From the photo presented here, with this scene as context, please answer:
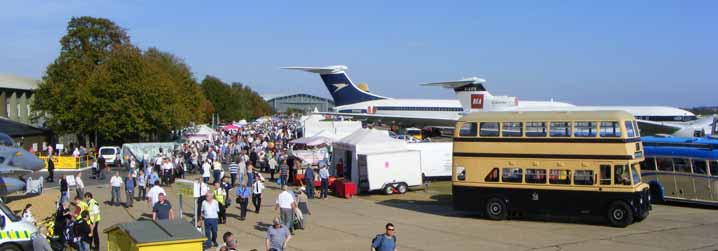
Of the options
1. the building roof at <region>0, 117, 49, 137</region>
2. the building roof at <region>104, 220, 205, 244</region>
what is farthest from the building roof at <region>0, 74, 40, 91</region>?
the building roof at <region>104, 220, 205, 244</region>

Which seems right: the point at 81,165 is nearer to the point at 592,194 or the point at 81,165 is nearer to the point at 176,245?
the point at 592,194

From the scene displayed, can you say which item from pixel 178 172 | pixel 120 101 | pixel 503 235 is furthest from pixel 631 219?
pixel 120 101

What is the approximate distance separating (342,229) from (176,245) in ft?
30.8

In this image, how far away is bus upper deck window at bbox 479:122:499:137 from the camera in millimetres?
20266

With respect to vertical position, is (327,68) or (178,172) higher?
(327,68)

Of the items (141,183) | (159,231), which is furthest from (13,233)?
(141,183)

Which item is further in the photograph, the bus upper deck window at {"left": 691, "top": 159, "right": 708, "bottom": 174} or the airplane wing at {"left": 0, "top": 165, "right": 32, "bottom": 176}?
the airplane wing at {"left": 0, "top": 165, "right": 32, "bottom": 176}

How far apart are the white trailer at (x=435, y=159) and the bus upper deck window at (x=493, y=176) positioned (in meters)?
10.3

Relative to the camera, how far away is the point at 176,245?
31.0 ft

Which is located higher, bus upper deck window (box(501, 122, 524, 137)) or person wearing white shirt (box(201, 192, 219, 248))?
bus upper deck window (box(501, 122, 524, 137))

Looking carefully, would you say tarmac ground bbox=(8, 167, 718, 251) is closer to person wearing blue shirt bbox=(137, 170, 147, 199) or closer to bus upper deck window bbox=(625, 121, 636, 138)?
person wearing blue shirt bbox=(137, 170, 147, 199)

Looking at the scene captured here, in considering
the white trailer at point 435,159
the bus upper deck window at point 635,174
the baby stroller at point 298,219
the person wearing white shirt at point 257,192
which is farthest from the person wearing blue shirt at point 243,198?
the white trailer at point 435,159

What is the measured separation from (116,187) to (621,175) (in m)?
15.4

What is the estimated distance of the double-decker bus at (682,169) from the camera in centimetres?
2150
